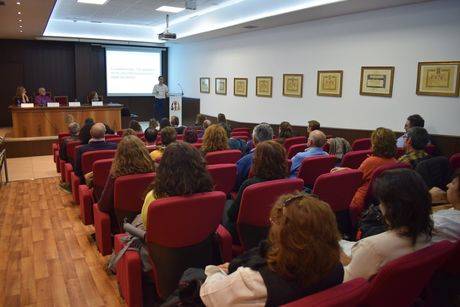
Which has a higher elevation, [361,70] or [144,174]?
[361,70]

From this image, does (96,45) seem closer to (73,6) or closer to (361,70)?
(73,6)

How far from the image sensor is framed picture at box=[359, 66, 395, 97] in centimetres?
631

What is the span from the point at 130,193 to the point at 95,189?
905mm

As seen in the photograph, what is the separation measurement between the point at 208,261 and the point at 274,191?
616 millimetres

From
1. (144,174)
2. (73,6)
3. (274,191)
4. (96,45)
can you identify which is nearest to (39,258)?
(144,174)

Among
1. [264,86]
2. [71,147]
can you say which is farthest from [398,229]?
[264,86]

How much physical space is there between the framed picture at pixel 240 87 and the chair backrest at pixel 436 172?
7.00 meters

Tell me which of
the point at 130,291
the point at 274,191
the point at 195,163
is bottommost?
the point at 130,291

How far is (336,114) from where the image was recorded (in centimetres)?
734

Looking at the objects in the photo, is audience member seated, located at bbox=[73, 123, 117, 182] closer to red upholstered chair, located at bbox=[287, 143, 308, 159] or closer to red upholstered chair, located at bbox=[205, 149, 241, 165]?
red upholstered chair, located at bbox=[205, 149, 241, 165]

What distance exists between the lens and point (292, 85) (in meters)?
8.27

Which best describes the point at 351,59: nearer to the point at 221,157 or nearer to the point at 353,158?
the point at 353,158

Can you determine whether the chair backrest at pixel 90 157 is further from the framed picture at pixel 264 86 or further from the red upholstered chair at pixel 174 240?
the framed picture at pixel 264 86

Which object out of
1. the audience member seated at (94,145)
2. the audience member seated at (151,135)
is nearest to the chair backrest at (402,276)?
the audience member seated at (94,145)
